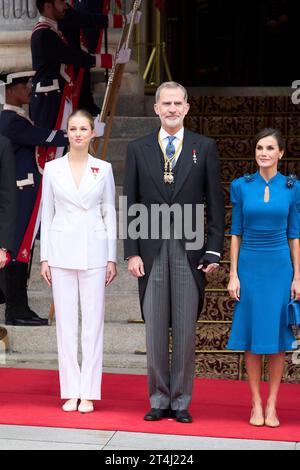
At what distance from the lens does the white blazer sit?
227 inches

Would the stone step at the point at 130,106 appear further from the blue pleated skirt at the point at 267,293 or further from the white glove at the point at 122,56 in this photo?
the blue pleated skirt at the point at 267,293

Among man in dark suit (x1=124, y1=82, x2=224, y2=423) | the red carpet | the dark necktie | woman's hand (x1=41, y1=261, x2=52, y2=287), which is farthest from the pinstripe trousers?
woman's hand (x1=41, y1=261, x2=52, y2=287)

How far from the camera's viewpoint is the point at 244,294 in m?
5.59

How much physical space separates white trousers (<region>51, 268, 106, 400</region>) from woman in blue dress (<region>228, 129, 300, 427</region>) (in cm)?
69

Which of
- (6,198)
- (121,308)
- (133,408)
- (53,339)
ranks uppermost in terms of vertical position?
(6,198)

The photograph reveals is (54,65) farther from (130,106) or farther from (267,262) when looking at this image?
(267,262)

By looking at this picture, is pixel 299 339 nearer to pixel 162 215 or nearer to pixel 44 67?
pixel 162 215

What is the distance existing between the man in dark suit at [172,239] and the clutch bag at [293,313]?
404 millimetres

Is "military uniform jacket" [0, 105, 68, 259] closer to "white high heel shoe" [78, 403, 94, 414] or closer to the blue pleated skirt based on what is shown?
"white high heel shoe" [78, 403, 94, 414]

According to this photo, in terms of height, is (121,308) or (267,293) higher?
(267,293)

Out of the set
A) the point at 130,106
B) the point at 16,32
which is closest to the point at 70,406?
the point at 16,32

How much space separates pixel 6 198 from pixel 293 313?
151cm

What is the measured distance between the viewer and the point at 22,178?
7543 mm

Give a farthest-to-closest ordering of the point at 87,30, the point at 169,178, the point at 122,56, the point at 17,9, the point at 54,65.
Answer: the point at 17,9, the point at 87,30, the point at 54,65, the point at 122,56, the point at 169,178
